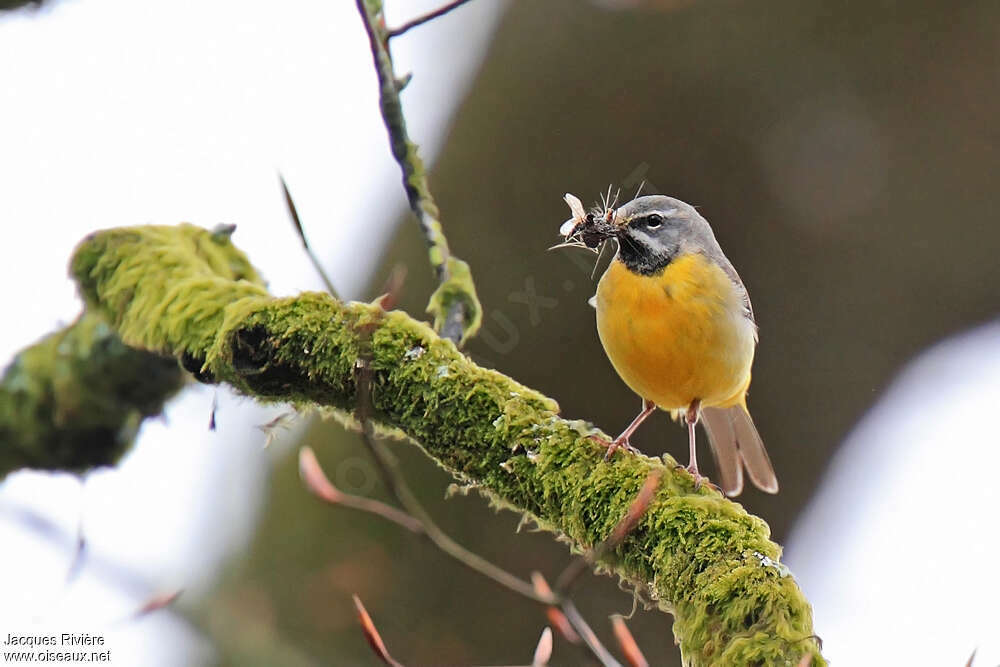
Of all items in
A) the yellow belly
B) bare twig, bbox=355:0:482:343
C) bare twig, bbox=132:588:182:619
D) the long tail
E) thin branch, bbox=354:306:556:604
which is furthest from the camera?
the long tail

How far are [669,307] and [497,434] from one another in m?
1.54

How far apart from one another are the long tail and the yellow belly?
658mm

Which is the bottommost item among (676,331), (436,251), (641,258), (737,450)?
(737,450)

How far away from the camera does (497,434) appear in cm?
269

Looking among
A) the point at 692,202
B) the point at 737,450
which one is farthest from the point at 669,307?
the point at 737,450

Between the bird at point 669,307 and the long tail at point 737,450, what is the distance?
0.45 m

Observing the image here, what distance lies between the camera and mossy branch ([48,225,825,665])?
218 centimetres

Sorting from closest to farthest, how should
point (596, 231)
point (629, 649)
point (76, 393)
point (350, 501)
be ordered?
point (629, 649) < point (350, 501) < point (76, 393) < point (596, 231)

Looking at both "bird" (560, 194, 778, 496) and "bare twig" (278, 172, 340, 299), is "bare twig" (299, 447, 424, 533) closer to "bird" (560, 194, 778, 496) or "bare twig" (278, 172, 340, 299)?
"bare twig" (278, 172, 340, 299)

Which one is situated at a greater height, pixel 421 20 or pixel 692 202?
pixel 421 20

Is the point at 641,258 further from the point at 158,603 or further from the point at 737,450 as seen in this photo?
the point at 158,603

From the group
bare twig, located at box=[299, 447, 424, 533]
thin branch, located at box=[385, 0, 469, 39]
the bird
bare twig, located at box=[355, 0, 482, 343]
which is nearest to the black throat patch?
the bird

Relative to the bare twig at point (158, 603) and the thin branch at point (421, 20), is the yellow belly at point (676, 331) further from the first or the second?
the bare twig at point (158, 603)

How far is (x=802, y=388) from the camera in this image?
5.09 m
